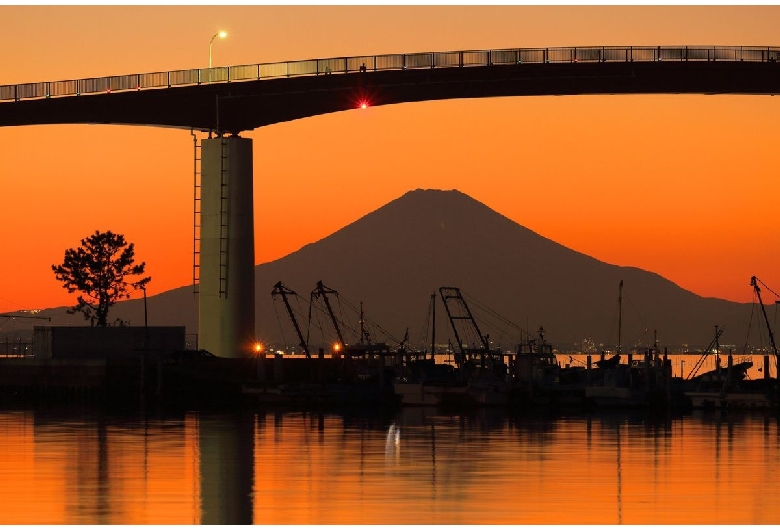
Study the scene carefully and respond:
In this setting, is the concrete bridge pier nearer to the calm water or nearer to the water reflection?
the water reflection

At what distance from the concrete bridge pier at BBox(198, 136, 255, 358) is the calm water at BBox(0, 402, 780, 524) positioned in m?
23.0

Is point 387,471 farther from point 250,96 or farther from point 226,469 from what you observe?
point 250,96

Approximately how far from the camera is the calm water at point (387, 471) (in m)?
44.6

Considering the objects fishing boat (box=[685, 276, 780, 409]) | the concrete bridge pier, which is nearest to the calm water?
fishing boat (box=[685, 276, 780, 409])

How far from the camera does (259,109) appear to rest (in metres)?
111

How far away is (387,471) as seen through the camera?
57.0 meters

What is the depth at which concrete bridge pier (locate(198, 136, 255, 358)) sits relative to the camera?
111562 millimetres

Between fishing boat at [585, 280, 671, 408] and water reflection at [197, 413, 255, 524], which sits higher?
fishing boat at [585, 280, 671, 408]

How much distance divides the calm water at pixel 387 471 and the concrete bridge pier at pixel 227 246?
23010mm

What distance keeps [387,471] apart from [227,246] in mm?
56610

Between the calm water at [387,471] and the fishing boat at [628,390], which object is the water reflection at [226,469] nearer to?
the calm water at [387,471]

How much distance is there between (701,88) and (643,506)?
65.1 meters

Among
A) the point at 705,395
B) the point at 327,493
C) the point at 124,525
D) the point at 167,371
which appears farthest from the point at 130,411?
the point at 124,525

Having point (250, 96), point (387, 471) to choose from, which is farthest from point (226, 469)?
point (250, 96)
